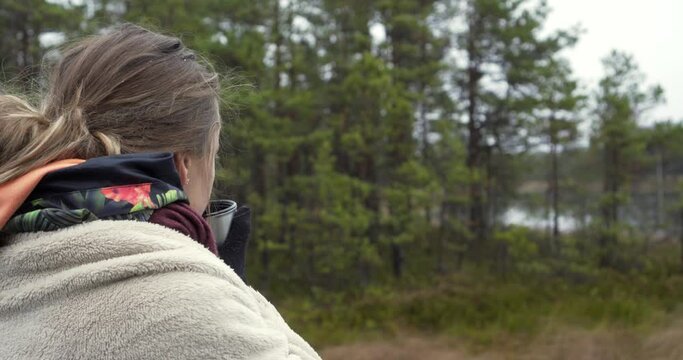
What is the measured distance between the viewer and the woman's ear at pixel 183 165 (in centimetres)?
117

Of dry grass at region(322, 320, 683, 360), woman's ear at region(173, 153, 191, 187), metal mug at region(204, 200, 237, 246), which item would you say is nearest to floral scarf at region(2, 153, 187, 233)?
woman's ear at region(173, 153, 191, 187)

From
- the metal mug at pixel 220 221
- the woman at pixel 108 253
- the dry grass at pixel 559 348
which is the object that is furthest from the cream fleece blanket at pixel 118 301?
the dry grass at pixel 559 348

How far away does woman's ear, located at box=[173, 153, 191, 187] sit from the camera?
117 cm

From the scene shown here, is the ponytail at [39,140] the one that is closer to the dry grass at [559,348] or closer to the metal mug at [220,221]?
the metal mug at [220,221]

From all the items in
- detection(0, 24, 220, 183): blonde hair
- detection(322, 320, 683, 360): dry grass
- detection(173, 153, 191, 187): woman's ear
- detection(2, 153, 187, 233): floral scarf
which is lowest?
detection(322, 320, 683, 360): dry grass

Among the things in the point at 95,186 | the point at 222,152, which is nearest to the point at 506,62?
the point at 222,152

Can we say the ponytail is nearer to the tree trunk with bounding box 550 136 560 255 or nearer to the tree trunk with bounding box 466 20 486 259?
the tree trunk with bounding box 466 20 486 259

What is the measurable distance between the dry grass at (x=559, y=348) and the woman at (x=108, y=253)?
5922 mm

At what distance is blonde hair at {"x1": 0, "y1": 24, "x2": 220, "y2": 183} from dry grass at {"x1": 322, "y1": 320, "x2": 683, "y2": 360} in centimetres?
584

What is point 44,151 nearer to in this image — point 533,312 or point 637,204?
point 533,312

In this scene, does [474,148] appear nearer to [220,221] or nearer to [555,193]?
[555,193]

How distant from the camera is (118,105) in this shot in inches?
44.1

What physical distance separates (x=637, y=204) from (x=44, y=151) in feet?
60.0

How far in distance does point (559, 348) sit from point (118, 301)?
6353 millimetres
